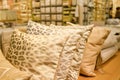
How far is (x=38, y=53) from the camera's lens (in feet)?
3.34

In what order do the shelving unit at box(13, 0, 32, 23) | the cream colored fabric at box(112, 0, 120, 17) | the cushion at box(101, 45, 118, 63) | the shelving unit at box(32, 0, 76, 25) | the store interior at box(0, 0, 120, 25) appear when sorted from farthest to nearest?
the shelving unit at box(32, 0, 76, 25) → the cream colored fabric at box(112, 0, 120, 17) → the store interior at box(0, 0, 120, 25) → the shelving unit at box(13, 0, 32, 23) → the cushion at box(101, 45, 118, 63)

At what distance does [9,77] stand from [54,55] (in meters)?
0.36

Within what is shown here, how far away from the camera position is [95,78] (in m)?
1.37

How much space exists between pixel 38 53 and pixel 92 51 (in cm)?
56

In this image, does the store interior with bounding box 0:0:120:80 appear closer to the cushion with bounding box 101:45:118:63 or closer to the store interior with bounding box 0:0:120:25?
the cushion with bounding box 101:45:118:63

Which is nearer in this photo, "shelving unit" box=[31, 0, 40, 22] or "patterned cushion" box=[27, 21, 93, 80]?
"patterned cushion" box=[27, 21, 93, 80]

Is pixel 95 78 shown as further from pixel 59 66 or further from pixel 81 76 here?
pixel 59 66

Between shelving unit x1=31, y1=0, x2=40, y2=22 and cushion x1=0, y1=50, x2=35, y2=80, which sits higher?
shelving unit x1=31, y1=0, x2=40, y2=22

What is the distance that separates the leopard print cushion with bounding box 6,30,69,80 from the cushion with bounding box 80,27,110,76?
357mm

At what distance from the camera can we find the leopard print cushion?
991mm

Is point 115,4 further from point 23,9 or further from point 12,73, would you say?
point 12,73

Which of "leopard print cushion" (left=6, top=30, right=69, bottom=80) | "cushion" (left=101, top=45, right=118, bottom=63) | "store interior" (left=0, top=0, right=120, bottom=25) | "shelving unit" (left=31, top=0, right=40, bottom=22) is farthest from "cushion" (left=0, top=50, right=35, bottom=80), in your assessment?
"shelving unit" (left=31, top=0, right=40, bottom=22)

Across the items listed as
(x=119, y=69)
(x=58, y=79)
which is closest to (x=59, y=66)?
(x=58, y=79)

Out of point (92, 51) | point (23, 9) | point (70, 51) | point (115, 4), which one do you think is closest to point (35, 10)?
point (23, 9)
